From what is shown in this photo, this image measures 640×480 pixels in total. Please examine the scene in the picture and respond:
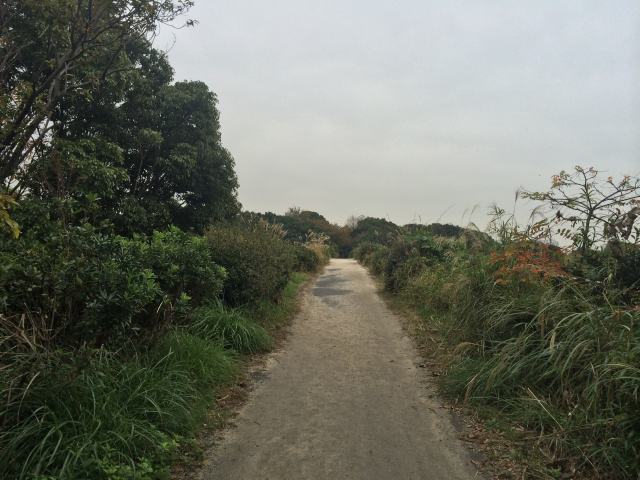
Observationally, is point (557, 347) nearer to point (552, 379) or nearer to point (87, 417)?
point (552, 379)

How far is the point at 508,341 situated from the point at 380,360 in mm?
1858

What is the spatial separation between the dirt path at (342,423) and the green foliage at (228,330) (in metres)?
0.40

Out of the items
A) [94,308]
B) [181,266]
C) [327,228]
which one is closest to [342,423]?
[94,308]

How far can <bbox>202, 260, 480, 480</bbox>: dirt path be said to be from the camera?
309 centimetres

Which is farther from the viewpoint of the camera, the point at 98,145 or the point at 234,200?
the point at 234,200

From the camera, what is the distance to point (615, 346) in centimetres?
345

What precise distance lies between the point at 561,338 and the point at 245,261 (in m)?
4.80

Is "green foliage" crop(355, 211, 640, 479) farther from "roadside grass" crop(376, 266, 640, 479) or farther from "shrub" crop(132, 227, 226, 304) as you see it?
"shrub" crop(132, 227, 226, 304)

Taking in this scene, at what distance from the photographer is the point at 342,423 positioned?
382 cm

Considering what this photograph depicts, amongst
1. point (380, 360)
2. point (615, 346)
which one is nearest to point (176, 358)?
point (380, 360)

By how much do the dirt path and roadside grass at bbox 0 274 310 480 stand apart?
413 millimetres

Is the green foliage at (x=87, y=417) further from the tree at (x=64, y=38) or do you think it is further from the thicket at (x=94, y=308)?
the tree at (x=64, y=38)

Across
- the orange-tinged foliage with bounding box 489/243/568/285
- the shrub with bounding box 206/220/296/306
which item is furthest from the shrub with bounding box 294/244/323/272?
the orange-tinged foliage with bounding box 489/243/568/285

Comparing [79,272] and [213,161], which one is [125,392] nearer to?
[79,272]
